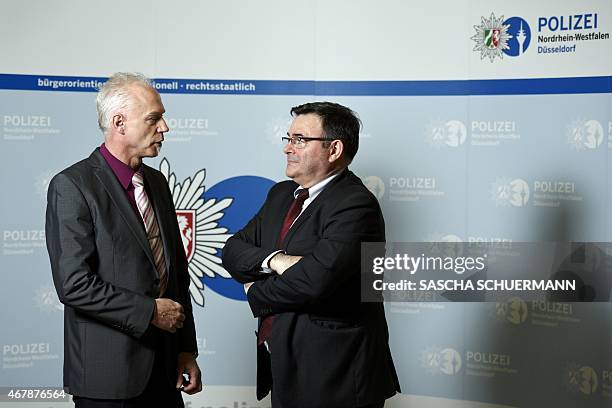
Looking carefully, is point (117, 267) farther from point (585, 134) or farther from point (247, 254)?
point (585, 134)

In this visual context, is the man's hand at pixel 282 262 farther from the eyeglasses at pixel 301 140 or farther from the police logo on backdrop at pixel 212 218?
the police logo on backdrop at pixel 212 218

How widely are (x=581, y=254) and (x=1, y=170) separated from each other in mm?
3102

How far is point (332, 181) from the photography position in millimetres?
2719

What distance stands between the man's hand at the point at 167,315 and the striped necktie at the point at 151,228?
92mm

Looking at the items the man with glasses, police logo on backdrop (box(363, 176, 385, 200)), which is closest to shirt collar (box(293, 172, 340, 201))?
the man with glasses

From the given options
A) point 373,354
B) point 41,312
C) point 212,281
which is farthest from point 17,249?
point 373,354

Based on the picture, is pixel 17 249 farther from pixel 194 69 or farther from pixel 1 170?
pixel 194 69

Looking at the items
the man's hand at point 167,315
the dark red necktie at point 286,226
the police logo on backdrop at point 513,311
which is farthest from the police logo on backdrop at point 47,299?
the police logo on backdrop at point 513,311

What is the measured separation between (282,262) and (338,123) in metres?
0.56

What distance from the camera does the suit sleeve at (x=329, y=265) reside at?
2.45m

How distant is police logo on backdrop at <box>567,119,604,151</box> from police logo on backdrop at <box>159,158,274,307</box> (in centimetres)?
164

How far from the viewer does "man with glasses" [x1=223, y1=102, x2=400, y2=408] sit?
8.14 ft

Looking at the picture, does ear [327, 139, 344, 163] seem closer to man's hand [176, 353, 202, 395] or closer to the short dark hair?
the short dark hair

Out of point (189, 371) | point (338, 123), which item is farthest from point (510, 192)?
point (189, 371)
